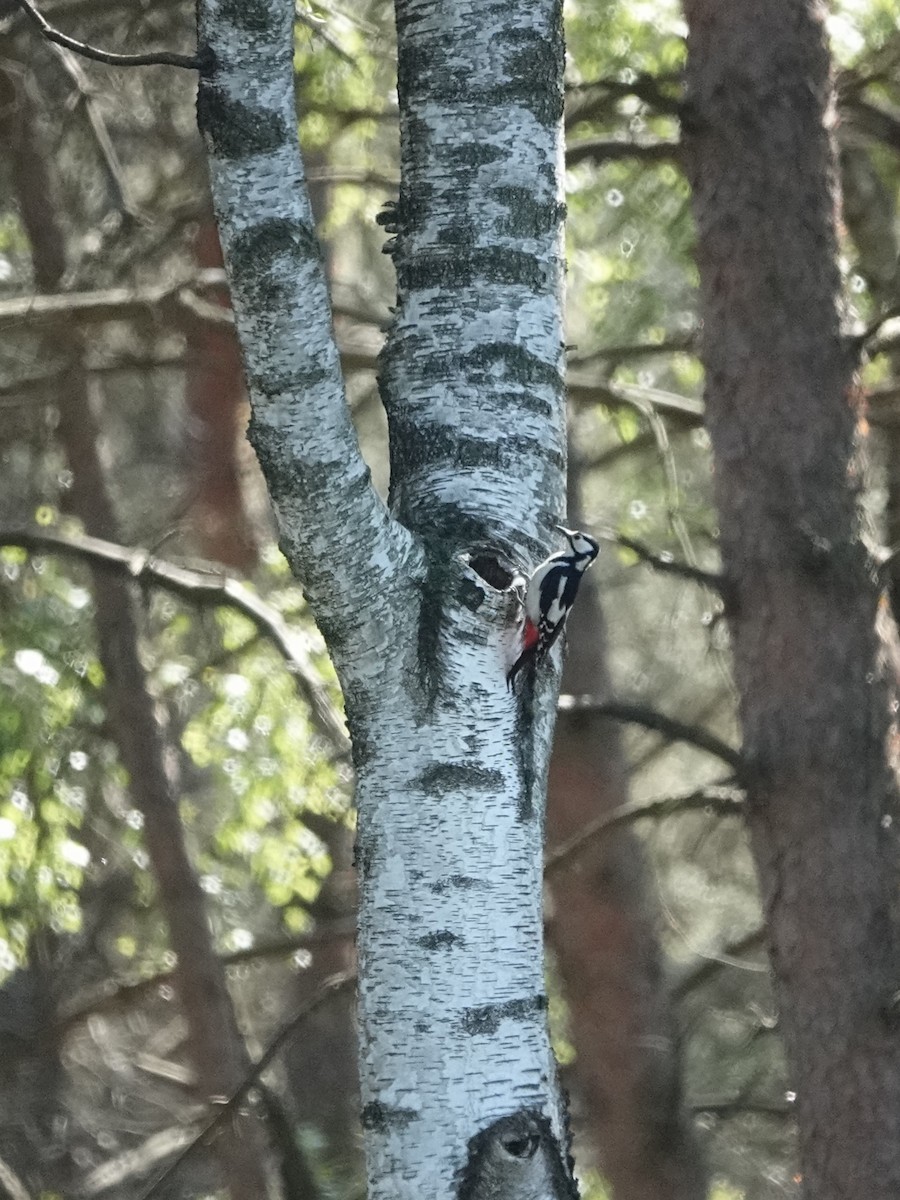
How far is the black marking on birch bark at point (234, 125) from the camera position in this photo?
2139 millimetres

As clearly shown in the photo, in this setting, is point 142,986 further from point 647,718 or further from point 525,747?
point 525,747

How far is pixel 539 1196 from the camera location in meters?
2.15

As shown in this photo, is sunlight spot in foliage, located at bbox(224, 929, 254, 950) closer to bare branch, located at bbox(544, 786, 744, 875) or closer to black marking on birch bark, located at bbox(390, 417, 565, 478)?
bare branch, located at bbox(544, 786, 744, 875)

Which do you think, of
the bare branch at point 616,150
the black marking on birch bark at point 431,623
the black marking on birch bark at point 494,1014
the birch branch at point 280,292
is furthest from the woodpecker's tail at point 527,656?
the bare branch at point 616,150

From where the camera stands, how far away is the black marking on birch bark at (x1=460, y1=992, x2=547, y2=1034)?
218 centimetres

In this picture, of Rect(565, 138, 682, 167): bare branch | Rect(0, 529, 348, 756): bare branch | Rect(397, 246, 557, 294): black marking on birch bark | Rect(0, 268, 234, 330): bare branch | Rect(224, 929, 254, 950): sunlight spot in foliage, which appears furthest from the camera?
Rect(224, 929, 254, 950): sunlight spot in foliage

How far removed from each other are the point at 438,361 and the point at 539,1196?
130 cm

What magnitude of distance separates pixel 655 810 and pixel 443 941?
2465 mm

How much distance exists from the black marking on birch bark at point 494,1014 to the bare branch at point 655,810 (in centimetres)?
235

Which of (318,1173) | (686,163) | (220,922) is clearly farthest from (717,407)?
(220,922)

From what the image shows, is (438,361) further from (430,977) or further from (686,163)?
(686,163)

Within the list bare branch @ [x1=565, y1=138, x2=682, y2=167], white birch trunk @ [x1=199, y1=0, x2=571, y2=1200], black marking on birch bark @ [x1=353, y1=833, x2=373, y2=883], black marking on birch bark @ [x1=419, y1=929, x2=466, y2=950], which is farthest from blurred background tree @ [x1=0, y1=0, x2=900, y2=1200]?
black marking on birch bark @ [x1=419, y1=929, x2=466, y2=950]

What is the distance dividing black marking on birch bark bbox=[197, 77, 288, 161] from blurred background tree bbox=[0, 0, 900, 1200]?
1728 mm

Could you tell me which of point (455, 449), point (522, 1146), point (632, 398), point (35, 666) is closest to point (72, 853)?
point (35, 666)
